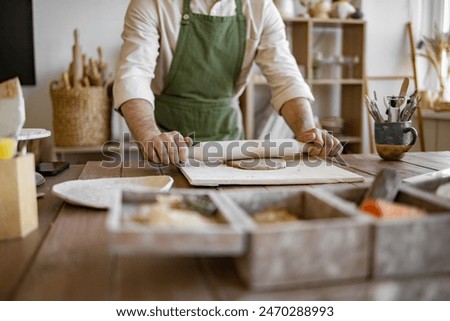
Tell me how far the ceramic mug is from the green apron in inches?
28.8

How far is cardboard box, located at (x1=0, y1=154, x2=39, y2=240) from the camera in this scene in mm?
783

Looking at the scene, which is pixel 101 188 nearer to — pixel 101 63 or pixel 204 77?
pixel 204 77

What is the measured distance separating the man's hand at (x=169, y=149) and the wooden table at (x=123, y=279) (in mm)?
486

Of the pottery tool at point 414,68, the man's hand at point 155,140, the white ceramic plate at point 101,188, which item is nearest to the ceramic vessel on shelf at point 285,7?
the pottery tool at point 414,68

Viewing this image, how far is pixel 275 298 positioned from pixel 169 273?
148 millimetres

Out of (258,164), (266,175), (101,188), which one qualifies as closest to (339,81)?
(258,164)

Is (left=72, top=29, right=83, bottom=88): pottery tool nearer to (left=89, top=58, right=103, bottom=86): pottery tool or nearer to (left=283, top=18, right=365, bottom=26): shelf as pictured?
(left=89, top=58, right=103, bottom=86): pottery tool

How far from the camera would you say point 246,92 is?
351 cm

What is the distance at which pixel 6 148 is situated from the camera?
79 centimetres

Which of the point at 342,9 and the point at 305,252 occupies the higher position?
the point at 342,9

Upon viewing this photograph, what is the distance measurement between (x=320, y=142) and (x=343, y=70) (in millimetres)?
2719

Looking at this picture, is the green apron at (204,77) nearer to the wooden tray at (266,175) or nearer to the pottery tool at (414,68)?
the wooden tray at (266,175)
